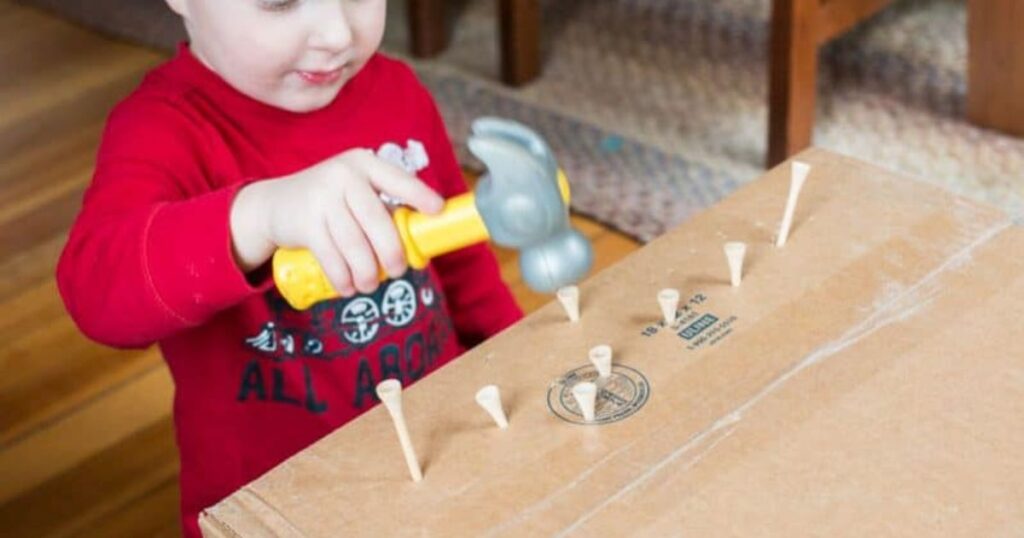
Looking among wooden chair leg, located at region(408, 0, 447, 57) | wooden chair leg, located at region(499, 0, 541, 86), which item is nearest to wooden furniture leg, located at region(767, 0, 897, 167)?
wooden chair leg, located at region(499, 0, 541, 86)

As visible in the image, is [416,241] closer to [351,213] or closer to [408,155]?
[351,213]

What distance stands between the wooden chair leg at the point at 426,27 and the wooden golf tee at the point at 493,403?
1.28 meters

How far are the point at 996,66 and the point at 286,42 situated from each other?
3.47 ft

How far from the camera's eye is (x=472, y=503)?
667 mm

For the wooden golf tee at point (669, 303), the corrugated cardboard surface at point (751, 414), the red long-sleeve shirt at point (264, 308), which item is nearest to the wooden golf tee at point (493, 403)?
the corrugated cardboard surface at point (751, 414)

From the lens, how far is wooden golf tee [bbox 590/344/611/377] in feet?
2.42

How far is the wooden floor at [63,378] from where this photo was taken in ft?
4.24

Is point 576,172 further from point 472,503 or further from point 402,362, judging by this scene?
point 472,503

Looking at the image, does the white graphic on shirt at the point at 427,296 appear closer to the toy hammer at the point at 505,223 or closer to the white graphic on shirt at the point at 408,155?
the white graphic on shirt at the point at 408,155

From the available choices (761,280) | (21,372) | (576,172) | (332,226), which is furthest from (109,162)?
(576,172)

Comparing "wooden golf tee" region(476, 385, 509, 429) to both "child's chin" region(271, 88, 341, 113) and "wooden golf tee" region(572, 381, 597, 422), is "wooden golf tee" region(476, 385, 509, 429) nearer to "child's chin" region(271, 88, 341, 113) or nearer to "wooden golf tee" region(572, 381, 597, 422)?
"wooden golf tee" region(572, 381, 597, 422)

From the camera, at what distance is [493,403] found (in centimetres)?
71

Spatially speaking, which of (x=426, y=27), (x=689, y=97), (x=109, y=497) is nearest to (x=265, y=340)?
(x=109, y=497)

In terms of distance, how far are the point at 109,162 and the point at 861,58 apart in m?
1.21
